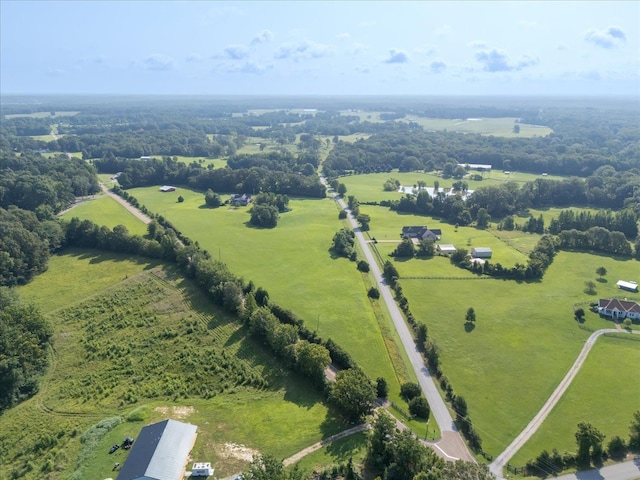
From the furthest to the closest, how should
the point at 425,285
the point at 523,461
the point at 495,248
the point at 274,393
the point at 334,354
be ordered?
the point at 495,248 < the point at 425,285 < the point at 334,354 < the point at 274,393 < the point at 523,461

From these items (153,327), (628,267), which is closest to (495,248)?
(628,267)

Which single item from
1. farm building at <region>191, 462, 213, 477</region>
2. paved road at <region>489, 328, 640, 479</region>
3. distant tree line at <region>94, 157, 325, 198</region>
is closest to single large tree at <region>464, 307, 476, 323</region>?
paved road at <region>489, 328, 640, 479</region>

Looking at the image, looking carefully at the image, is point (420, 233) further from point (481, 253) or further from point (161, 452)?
point (161, 452)

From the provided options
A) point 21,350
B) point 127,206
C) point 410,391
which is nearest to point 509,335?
point 410,391

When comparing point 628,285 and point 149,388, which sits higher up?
point 628,285

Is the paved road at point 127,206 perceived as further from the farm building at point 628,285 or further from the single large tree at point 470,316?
the farm building at point 628,285

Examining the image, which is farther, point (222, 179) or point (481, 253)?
point (222, 179)

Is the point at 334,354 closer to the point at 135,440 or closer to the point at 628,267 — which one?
the point at 135,440
